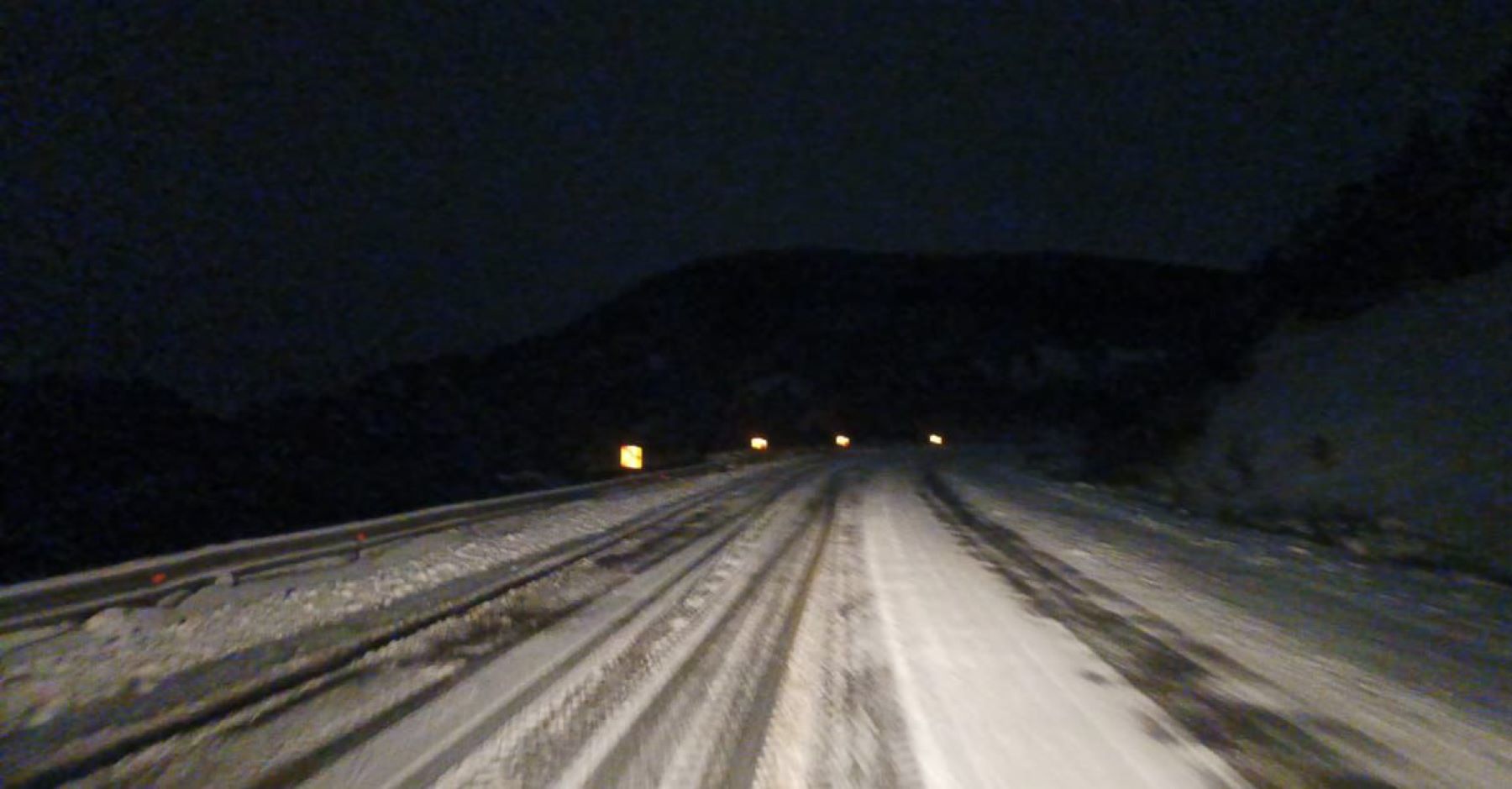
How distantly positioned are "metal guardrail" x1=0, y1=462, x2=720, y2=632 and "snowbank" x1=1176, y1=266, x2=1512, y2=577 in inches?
551

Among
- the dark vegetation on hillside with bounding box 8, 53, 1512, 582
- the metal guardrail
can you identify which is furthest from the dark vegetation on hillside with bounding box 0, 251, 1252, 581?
the metal guardrail

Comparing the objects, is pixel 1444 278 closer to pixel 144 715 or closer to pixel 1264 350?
pixel 1264 350

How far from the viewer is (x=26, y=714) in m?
5.63

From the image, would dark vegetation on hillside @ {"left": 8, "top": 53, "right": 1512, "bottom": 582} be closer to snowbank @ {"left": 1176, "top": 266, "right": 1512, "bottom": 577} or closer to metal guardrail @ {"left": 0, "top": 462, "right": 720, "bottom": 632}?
snowbank @ {"left": 1176, "top": 266, "right": 1512, "bottom": 577}

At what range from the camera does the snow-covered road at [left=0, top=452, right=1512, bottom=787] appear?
189 inches

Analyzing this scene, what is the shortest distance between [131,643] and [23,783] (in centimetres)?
312

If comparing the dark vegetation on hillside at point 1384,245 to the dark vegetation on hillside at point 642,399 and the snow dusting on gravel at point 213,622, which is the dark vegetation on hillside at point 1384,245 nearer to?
the dark vegetation on hillside at point 642,399

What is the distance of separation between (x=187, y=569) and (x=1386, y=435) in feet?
67.2

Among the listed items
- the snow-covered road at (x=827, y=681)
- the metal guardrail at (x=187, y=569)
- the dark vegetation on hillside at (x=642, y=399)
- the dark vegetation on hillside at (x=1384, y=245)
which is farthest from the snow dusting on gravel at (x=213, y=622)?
the dark vegetation on hillside at (x=1384, y=245)

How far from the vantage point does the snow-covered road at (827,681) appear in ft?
15.7

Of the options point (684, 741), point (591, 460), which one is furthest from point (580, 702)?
point (591, 460)

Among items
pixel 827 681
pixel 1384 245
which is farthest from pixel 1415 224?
pixel 827 681

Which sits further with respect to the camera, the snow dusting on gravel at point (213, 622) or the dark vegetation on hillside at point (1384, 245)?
the dark vegetation on hillside at point (1384, 245)

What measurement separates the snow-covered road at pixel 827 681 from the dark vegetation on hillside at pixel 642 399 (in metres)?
14.9
